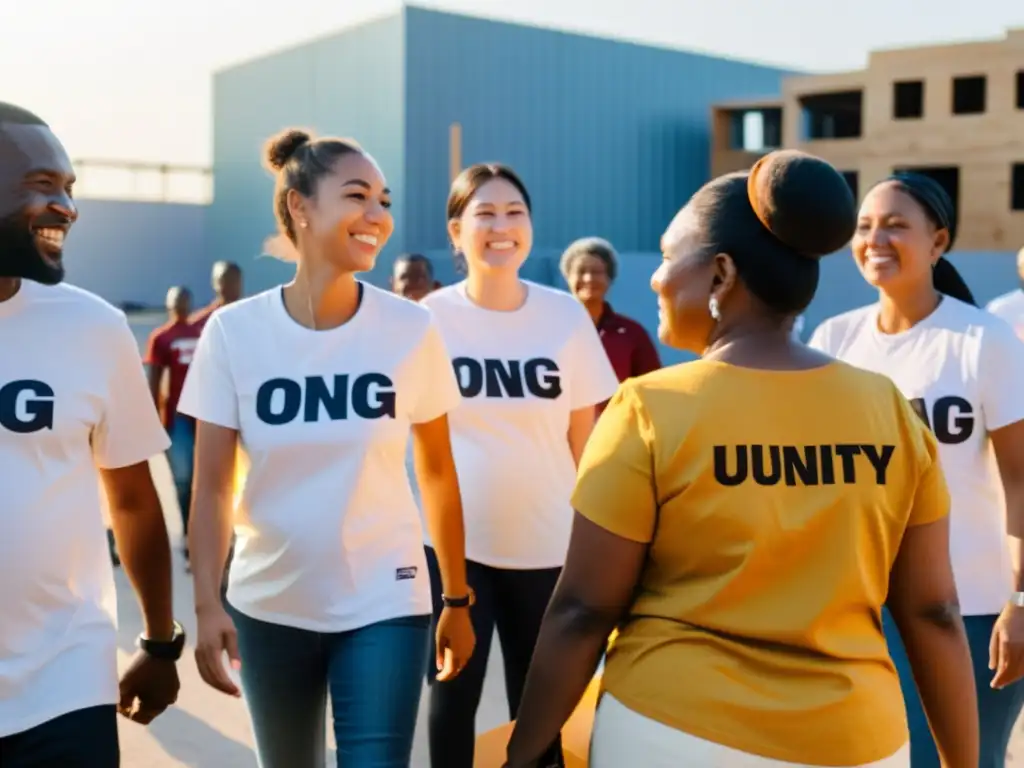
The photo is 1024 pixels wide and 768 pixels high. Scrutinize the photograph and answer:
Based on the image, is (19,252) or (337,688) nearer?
(19,252)

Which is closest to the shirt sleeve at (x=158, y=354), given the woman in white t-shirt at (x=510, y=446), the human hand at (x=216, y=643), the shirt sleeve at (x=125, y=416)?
the woman in white t-shirt at (x=510, y=446)

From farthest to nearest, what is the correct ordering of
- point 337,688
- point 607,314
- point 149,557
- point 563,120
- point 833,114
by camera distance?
point 833,114 < point 563,120 < point 607,314 < point 337,688 < point 149,557

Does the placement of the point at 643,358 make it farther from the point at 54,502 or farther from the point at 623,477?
the point at 623,477

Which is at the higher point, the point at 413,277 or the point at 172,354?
the point at 413,277

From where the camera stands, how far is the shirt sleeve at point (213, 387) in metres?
2.98

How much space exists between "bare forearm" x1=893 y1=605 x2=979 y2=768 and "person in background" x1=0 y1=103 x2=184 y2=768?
153 cm

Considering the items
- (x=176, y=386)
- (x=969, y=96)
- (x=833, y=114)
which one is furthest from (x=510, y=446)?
(x=833, y=114)

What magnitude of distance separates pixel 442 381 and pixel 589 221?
29094 millimetres

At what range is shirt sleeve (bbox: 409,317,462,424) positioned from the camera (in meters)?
3.10

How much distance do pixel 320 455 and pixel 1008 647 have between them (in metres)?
1.80

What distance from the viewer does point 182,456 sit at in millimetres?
8344

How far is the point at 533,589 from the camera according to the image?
391 cm

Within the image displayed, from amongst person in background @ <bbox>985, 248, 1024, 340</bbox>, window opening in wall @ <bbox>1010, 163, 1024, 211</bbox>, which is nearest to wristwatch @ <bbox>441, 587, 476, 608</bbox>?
person in background @ <bbox>985, 248, 1024, 340</bbox>

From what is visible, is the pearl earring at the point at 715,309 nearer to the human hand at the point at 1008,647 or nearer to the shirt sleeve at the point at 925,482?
the shirt sleeve at the point at 925,482
